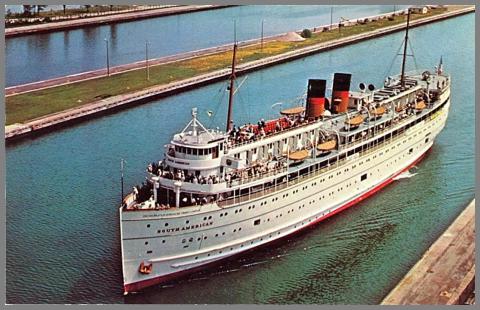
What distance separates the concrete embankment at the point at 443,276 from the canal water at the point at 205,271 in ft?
2.59

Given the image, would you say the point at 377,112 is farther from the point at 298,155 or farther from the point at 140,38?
the point at 140,38

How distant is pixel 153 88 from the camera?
131 feet

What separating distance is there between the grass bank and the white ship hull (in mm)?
14932

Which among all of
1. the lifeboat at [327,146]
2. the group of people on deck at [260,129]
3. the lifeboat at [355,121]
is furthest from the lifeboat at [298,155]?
the lifeboat at [355,121]

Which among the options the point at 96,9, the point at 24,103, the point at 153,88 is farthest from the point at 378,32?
the point at 24,103

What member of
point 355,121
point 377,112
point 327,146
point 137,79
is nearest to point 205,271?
point 327,146

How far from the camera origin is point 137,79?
4141cm

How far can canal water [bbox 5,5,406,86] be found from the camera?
41969 millimetres

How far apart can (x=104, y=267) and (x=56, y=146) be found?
1113 centimetres

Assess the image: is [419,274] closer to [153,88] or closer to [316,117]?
[316,117]

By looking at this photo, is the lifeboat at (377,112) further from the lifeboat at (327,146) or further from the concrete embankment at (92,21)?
the concrete embankment at (92,21)

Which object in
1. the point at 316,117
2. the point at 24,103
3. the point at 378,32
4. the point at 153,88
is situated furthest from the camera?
the point at 378,32

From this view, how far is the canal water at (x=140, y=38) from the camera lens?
4197cm

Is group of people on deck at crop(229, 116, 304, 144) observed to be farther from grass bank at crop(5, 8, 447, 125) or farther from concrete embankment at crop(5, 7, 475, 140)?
grass bank at crop(5, 8, 447, 125)
